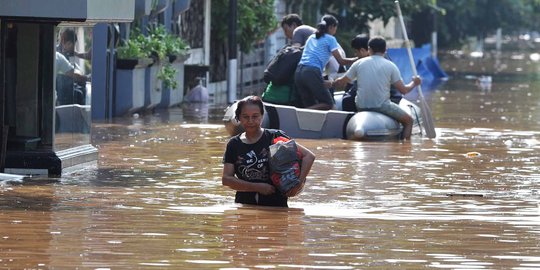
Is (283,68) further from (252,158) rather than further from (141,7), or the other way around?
(252,158)

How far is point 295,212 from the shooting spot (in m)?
12.2

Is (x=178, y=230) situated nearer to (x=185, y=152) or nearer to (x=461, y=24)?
(x=185, y=152)

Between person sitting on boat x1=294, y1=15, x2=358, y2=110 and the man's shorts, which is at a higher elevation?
person sitting on boat x1=294, y1=15, x2=358, y2=110

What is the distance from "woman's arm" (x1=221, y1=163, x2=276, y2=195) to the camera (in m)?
11.8

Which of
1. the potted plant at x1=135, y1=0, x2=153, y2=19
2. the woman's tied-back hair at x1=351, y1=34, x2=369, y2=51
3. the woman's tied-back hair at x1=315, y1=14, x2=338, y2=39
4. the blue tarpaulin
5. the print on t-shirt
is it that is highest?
the potted plant at x1=135, y1=0, x2=153, y2=19

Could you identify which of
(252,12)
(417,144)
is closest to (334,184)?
(417,144)

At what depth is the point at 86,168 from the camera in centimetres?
1591

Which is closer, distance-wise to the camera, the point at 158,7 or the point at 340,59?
the point at 340,59

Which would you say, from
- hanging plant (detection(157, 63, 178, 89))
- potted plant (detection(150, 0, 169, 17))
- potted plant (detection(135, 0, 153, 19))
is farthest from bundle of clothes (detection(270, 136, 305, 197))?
hanging plant (detection(157, 63, 178, 89))

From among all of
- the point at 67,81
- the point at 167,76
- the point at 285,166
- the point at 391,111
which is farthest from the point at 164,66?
the point at 285,166

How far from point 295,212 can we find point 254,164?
0.62 meters

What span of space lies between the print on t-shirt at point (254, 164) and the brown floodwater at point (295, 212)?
1.04ft

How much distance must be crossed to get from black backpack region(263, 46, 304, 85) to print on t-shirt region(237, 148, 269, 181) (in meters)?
9.32

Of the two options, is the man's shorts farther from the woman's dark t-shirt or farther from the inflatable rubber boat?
the woman's dark t-shirt
